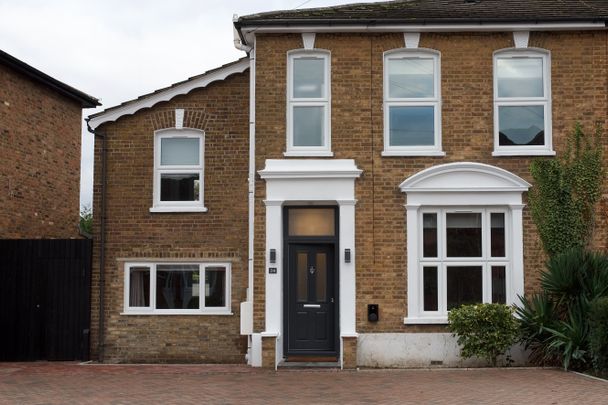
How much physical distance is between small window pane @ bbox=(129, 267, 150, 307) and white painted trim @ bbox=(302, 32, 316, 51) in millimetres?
5541

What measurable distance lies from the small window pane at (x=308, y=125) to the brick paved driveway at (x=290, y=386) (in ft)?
14.0

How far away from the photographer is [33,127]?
18.8 m

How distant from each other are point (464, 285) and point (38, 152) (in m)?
10.4

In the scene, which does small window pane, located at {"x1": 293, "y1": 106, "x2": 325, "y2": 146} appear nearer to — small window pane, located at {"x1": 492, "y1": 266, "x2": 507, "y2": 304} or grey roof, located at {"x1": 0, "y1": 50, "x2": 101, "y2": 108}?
small window pane, located at {"x1": 492, "y1": 266, "x2": 507, "y2": 304}

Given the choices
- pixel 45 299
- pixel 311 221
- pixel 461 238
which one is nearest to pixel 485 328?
pixel 461 238

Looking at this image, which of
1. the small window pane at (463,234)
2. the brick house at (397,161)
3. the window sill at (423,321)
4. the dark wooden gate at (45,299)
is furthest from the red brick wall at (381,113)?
the dark wooden gate at (45,299)

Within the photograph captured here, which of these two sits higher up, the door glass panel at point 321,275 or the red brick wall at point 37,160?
the red brick wall at point 37,160

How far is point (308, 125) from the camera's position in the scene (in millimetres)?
15250

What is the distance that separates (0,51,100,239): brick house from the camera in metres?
17.7

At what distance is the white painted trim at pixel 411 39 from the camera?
1511 cm

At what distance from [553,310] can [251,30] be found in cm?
745

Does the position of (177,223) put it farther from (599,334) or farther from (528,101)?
(599,334)

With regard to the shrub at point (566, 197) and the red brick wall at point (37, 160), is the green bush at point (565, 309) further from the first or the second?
the red brick wall at point (37, 160)

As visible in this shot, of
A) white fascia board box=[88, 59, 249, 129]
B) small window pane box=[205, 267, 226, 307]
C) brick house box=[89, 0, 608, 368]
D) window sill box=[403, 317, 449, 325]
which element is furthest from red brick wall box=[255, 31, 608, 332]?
small window pane box=[205, 267, 226, 307]
